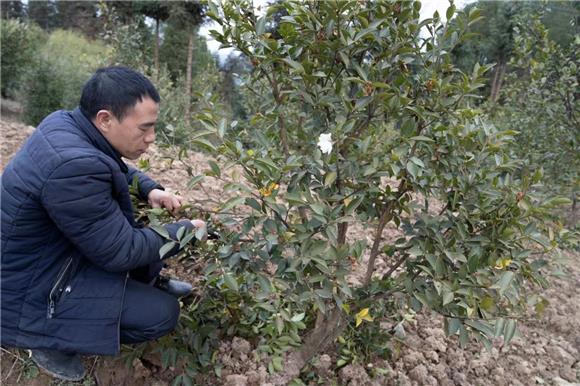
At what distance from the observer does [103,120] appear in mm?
1610

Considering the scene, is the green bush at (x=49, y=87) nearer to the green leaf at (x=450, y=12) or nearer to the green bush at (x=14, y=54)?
the green bush at (x=14, y=54)

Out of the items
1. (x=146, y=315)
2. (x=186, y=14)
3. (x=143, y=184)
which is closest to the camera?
(x=146, y=315)

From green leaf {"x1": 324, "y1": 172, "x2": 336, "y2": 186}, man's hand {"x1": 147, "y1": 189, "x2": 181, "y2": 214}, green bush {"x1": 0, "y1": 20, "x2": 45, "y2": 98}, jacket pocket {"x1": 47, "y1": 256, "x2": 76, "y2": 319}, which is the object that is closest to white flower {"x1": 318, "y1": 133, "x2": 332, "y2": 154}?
green leaf {"x1": 324, "y1": 172, "x2": 336, "y2": 186}

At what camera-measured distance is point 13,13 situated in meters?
18.3

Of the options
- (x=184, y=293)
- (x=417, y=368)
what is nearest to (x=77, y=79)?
(x=184, y=293)

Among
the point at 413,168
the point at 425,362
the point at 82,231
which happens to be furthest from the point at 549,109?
the point at 82,231

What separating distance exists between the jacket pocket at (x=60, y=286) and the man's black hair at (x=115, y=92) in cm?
54

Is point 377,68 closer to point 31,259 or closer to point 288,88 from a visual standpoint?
point 288,88

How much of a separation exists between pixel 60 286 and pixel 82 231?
0.28m

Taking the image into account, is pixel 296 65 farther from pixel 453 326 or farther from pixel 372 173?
pixel 453 326

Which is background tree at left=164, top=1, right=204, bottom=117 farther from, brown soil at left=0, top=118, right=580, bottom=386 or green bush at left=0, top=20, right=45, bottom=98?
brown soil at left=0, top=118, right=580, bottom=386

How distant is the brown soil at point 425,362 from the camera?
1966 millimetres

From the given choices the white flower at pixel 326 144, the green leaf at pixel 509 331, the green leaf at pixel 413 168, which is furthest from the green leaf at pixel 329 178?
the green leaf at pixel 509 331

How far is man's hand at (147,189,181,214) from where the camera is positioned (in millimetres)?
1845
